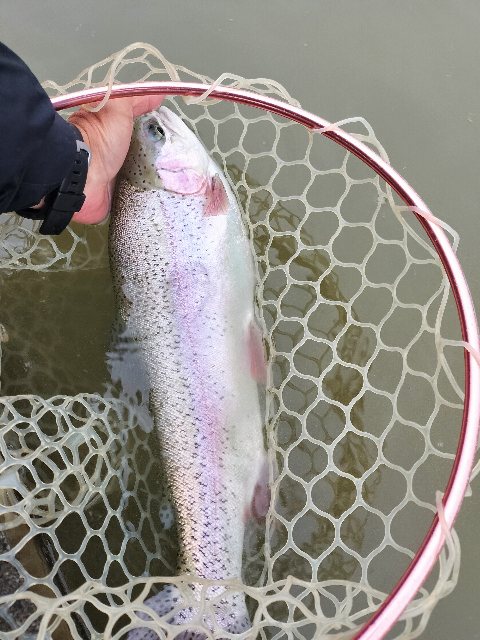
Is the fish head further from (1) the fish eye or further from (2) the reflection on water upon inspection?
(2) the reflection on water

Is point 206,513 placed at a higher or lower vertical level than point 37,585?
higher

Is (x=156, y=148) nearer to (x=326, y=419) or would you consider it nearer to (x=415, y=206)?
(x=415, y=206)

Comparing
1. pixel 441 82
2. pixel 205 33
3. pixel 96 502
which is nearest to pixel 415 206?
pixel 441 82

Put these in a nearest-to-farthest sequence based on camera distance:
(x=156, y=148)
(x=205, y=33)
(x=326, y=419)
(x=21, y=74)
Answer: (x=21, y=74) → (x=156, y=148) → (x=326, y=419) → (x=205, y=33)

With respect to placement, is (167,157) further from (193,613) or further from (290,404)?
(193,613)

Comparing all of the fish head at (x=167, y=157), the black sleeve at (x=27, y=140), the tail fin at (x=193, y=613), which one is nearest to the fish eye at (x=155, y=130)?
the fish head at (x=167, y=157)

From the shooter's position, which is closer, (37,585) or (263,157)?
(37,585)

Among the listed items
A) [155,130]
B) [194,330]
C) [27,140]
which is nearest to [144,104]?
[155,130]
